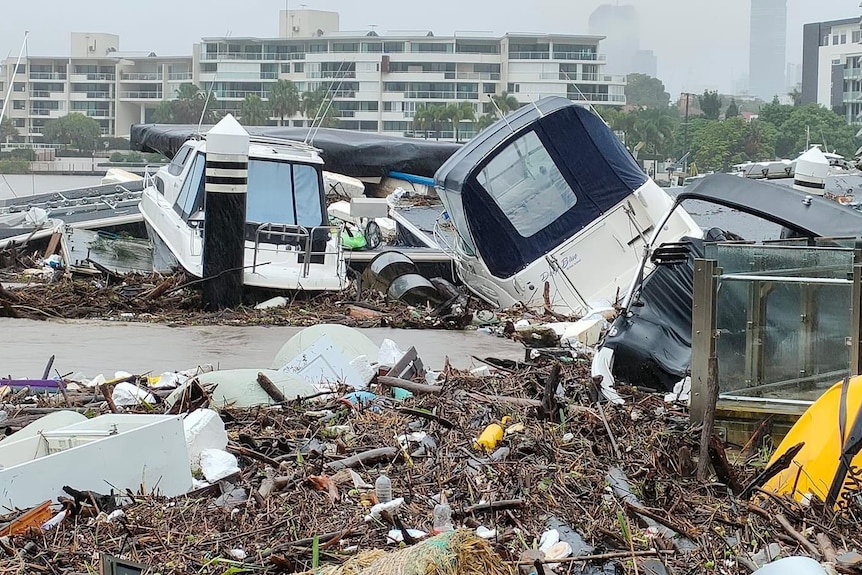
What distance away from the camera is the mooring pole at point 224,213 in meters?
12.5

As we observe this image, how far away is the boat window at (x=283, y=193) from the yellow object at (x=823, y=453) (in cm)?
979

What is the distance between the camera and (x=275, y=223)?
46.6ft

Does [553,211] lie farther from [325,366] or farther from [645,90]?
[645,90]

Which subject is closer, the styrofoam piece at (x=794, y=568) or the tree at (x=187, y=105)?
the styrofoam piece at (x=794, y=568)

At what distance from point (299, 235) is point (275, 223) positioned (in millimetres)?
761

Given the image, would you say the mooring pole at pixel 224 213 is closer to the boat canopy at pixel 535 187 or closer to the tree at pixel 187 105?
the boat canopy at pixel 535 187

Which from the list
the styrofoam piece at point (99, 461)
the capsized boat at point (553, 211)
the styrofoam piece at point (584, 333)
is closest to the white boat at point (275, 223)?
the capsized boat at point (553, 211)

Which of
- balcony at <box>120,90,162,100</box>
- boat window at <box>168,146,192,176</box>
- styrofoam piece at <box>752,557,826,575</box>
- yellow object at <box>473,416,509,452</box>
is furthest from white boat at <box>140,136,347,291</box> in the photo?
balcony at <box>120,90,162,100</box>

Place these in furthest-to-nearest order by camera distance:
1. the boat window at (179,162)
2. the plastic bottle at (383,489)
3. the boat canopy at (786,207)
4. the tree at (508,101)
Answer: the tree at (508,101) → the boat window at (179,162) → the boat canopy at (786,207) → the plastic bottle at (383,489)

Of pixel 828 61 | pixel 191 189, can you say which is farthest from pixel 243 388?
pixel 828 61

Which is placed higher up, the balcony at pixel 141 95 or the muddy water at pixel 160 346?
the balcony at pixel 141 95

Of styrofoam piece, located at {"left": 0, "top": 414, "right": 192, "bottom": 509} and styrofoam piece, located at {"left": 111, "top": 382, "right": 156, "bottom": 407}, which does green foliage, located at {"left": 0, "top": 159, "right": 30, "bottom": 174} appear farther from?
styrofoam piece, located at {"left": 0, "top": 414, "right": 192, "bottom": 509}

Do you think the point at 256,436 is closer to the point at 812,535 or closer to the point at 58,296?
the point at 812,535

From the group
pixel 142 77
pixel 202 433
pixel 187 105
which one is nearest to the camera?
pixel 202 433
